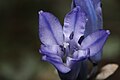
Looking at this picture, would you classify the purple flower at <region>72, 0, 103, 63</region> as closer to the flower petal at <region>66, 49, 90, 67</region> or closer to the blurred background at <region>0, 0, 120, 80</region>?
the flower petal at <region>66, 49, 90, 67</region>

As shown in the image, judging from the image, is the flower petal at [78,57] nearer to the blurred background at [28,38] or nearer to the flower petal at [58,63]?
the flower petal at [58,63]

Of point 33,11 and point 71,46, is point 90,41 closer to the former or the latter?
point 71,46

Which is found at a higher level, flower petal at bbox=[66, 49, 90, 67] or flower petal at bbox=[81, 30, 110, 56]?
flower petal at bbox=[81, 30, 110, 56]

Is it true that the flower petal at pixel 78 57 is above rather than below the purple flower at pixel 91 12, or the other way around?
below

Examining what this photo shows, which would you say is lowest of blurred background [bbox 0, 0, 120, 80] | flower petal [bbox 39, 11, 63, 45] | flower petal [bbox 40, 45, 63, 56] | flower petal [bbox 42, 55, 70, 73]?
blurred background [bbox 0, 0, 120, 80]

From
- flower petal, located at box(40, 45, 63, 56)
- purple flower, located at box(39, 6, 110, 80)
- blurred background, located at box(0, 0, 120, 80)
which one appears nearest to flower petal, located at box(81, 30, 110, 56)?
purple flower, located at box(39, 6, 110, 80)

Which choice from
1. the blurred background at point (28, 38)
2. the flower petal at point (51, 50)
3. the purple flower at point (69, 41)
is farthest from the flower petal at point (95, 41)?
the blurred background at point (28, 38)

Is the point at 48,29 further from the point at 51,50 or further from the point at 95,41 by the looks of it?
the point at 95,41
